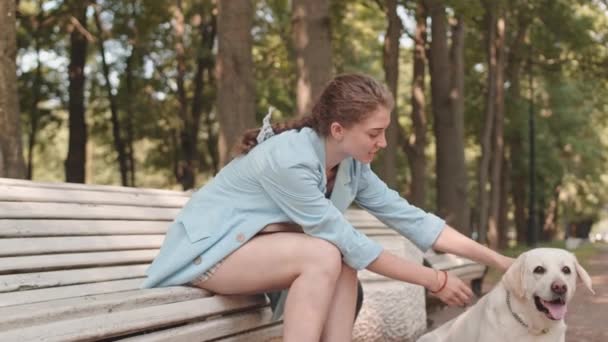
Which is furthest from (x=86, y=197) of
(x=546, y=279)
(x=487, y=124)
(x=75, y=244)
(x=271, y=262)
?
(x=487, y=124)

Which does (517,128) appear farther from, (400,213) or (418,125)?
(400,213)

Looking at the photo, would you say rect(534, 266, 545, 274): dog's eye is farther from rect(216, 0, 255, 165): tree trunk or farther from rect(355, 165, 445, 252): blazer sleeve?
rect(216, 0, 255, 165): tree trunk

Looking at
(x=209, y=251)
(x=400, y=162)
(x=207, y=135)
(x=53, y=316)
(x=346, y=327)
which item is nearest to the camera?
(x=53, y=316)

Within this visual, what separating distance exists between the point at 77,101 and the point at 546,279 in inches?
648

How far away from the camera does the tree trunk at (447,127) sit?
16.1 metres

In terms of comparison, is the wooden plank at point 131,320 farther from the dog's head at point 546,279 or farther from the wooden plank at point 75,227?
the dog's head at point 546,279

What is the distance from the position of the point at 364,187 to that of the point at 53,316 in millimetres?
2012

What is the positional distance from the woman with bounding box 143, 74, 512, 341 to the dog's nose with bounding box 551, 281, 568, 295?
565 mm

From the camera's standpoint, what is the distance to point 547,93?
90.3 ft

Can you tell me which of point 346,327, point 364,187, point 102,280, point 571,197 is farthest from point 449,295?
point 571,197

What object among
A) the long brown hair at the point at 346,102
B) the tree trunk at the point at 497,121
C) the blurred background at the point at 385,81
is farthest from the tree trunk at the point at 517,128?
the long brown hair at the point at 346,102

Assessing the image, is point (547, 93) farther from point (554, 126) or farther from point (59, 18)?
point (59, 18)

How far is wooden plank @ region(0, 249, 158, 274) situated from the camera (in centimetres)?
390

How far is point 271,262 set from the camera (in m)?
3.90
